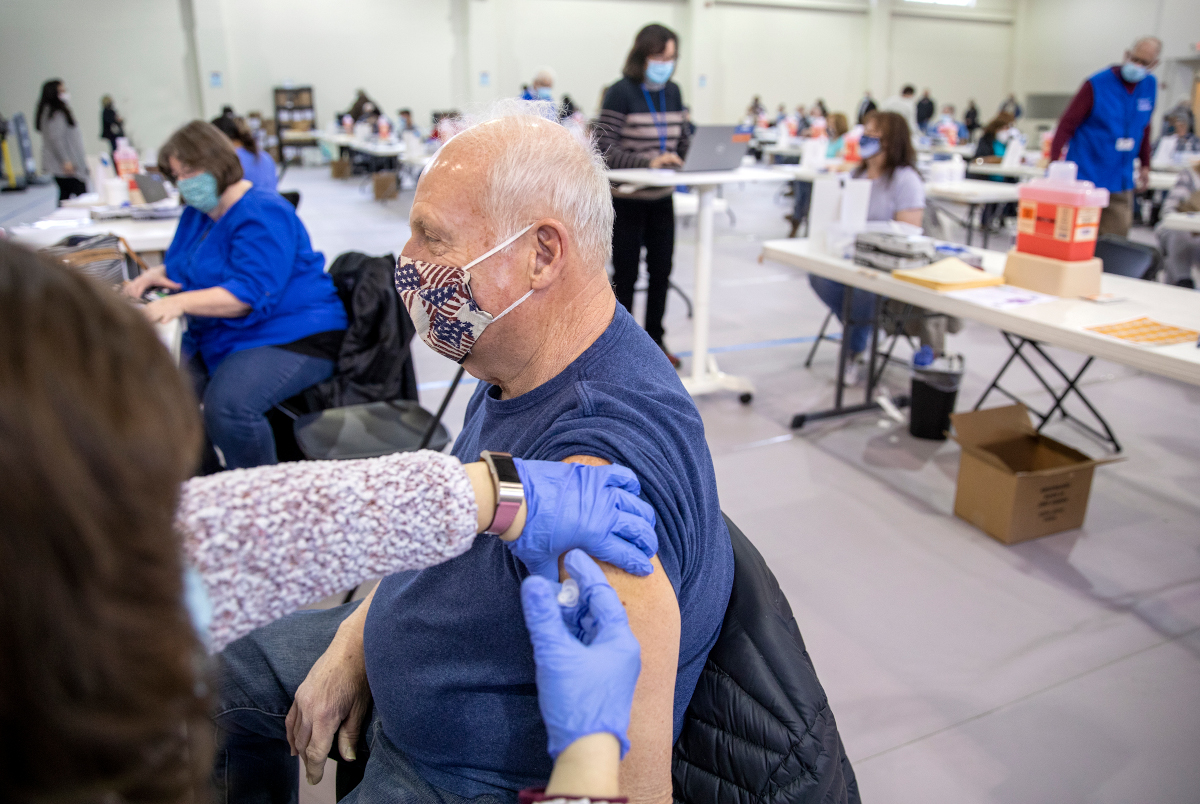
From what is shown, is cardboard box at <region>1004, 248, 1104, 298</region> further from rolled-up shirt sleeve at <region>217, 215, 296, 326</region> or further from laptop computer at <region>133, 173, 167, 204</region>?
laptop computer at <region>133, 173, 167, 204</region>

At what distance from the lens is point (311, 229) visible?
8.15 metres

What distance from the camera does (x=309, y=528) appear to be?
0.63 metres

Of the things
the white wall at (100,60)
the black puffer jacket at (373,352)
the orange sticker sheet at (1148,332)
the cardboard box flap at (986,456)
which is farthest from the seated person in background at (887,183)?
the white wall at (100,60)

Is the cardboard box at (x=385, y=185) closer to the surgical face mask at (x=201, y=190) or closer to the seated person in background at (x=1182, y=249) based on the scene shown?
the surgical face mask at (x=201, y=190)

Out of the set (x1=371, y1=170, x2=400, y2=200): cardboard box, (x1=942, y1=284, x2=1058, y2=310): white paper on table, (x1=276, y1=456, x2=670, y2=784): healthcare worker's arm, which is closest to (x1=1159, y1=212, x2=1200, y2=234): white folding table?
(x1=942, y1=284, x2=1058, y2=310): white paper on table

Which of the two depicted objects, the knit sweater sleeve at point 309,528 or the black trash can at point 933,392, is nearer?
the knit sweater sleeve at point 309,528

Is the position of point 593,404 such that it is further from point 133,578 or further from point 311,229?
point 311,229

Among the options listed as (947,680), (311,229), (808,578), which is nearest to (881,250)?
(808,578)

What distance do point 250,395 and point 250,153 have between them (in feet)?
9.30

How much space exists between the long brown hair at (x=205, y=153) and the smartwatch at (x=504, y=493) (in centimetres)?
220

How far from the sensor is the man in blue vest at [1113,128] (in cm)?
474

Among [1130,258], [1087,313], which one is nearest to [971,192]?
[1130,258]

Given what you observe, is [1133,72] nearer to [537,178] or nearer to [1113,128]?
[1113,128]

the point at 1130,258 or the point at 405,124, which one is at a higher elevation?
the point at 405,124
